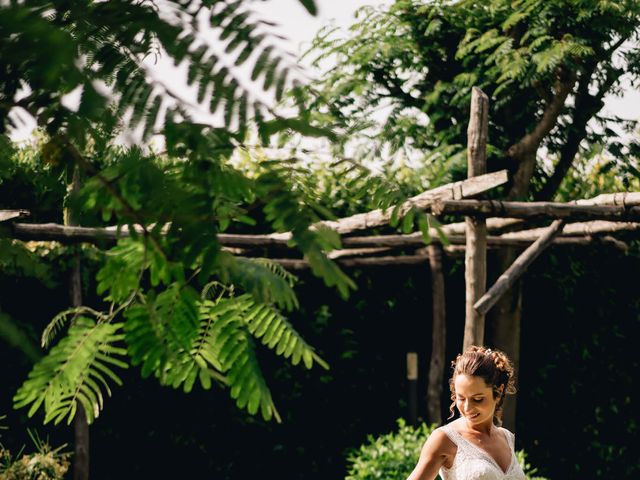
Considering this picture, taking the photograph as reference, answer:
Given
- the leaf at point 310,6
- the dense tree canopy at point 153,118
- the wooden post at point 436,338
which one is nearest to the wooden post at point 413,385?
the wooden post at point 436,338

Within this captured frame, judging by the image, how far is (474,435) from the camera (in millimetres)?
4125

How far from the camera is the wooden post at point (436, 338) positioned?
316 inches

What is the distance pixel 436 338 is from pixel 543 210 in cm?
196

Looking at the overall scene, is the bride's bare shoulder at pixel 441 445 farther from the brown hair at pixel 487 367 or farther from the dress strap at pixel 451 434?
the brown hair at pixel 487 367

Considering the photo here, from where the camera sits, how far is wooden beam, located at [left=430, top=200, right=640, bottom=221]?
6516mm

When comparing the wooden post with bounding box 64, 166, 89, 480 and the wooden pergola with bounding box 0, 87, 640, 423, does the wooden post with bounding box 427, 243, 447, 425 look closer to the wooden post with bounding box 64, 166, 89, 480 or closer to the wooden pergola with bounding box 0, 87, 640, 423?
the wooden pergola with bounding box 0, 87, 640, 423

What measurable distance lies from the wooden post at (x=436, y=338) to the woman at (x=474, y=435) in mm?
3840

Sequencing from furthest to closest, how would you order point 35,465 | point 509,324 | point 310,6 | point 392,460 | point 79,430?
point 509,324, point 79,430, point 35,465, point 392,460, point 310,6

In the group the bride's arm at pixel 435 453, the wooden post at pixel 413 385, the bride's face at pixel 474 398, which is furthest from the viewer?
the wooden post at pixel 413 385

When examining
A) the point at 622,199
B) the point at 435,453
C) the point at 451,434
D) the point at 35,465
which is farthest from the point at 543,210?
the point at 35,465

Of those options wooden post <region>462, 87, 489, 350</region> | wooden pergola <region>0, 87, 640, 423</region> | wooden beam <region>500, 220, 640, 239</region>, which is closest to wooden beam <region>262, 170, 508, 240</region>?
wooden pergola <region>0, 87, 640, 423</region>

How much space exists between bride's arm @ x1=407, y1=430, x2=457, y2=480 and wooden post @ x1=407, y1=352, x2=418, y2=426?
167 inches

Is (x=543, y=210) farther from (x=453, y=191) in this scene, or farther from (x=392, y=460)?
(x=392, y=460)

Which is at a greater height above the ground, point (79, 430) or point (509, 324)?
point (509, 324)
